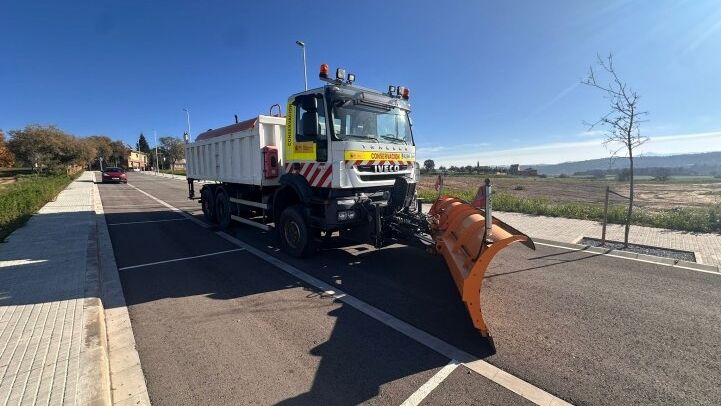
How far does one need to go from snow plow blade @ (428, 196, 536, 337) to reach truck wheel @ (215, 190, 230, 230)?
6.24m

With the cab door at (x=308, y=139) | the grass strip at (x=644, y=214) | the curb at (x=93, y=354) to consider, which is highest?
the cab door at (x=308, y=139)

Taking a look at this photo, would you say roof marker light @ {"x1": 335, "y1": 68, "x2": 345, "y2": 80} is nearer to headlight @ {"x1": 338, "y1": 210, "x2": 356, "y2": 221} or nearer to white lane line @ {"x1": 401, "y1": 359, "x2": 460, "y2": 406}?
headlight @ {"x1": 338, "y1": 210, "x2": 356, "y2": 221}

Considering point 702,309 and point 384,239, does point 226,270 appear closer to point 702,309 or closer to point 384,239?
point 384,239

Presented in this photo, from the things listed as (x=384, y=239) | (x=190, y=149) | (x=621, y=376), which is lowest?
(x=621, y=376)

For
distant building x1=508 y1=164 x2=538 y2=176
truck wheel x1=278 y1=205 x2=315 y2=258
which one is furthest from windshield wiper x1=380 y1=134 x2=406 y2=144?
distant building x1=508 y1=164 x2=538 y2=176

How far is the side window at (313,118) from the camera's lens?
6156 mm

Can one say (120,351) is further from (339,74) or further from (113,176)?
(113,176)

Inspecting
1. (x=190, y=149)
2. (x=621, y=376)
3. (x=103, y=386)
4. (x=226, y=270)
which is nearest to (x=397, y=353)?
(x=621, y=376)

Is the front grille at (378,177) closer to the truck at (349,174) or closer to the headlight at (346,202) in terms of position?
the truck at (349,174)

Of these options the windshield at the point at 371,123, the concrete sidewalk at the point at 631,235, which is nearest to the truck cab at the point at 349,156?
the windshield at the point at 371,123

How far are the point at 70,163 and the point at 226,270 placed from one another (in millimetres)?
62793

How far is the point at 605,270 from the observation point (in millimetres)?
6039

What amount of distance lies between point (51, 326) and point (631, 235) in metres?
11.0

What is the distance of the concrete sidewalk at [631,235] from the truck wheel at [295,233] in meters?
5.69
